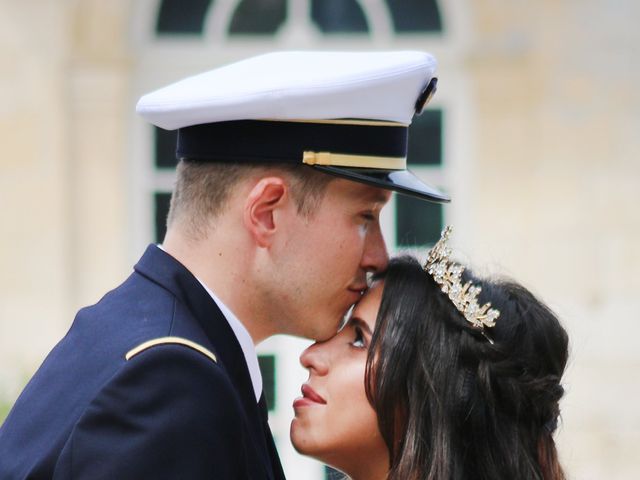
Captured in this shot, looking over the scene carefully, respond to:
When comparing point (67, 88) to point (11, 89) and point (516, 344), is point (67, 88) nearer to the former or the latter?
Result: point (11, 89)

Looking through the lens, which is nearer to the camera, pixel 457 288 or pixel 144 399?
pixel 144 399

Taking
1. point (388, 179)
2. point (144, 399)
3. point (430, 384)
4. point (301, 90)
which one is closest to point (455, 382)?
point (430, 384)

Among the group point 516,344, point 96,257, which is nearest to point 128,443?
point 516,344

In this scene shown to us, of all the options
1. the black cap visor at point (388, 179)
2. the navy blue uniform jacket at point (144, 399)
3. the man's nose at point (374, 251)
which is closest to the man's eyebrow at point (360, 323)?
the man's nose at point (374, 251)

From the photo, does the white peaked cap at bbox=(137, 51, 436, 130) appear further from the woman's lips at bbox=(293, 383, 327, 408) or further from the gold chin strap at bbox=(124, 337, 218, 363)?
the woman's lips at bbox=(293, 383, 327, 408)

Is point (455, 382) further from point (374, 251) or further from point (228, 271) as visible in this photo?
point (228, 271)

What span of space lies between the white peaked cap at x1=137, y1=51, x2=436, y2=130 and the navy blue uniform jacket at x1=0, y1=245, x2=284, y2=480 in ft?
A: 0.83

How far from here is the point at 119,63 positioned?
20.6 ft

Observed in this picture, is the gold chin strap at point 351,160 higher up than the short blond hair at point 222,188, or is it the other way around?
the gold chin strap at point 351,160

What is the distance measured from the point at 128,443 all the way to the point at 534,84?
435 centimetres

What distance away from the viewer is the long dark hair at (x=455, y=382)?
9.28 ft

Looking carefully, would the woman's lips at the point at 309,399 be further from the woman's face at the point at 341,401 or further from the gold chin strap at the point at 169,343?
the gold chin strap at the point at 169,343

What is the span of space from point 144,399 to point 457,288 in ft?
2.86

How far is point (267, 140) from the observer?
249cm
